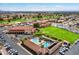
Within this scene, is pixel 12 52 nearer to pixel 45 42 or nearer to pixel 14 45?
pixel 14 45

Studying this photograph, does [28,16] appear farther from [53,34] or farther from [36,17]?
[53,34]

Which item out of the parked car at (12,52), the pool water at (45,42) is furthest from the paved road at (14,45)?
the pool water at (45,42)

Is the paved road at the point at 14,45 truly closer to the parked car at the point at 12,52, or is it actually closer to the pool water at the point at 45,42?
the parked car at the point at 12,52

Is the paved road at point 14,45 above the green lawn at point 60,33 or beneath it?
beneath

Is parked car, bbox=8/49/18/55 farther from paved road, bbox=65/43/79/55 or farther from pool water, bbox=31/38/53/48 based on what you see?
paved road, bbox=65/43/79/55

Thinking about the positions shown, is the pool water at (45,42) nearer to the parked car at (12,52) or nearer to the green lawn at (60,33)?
the green lawn at (60,33)

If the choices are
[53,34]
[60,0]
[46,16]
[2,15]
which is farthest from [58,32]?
[2,15]

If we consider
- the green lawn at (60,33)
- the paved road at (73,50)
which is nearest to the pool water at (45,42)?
the green lawn at (60,33)

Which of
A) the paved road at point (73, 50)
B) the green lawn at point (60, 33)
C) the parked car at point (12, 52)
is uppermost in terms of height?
the green lawn at point (60, 33)
